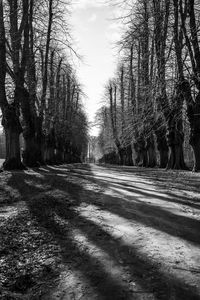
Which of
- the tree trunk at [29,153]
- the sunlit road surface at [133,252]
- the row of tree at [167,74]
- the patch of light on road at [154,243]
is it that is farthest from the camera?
the tree trunk at [29,153]

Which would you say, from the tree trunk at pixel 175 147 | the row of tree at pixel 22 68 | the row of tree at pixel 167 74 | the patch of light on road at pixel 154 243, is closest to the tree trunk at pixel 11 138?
the row of tree at pixel 22 68

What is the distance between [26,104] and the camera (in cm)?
1803

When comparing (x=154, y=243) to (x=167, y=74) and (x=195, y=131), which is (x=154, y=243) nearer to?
(x=167, y=74)

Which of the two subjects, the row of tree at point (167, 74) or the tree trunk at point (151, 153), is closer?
the row of tree at point (167, 74)

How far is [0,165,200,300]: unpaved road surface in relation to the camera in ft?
9.54

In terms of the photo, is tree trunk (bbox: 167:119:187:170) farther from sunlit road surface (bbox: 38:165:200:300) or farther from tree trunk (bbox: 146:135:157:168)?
sunlit road surface (bbox: 38:165:200:300)

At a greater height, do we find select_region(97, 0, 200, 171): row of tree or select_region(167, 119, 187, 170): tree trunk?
select_region(97, 0, 200, 171): row of tree

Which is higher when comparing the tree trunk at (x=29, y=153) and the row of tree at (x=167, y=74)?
the row of tree at (x=167, y=74)

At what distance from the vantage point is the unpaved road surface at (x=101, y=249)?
9.54ft

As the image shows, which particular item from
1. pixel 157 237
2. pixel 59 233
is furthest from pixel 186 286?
pixel 59 233

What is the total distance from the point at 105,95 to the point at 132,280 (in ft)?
163

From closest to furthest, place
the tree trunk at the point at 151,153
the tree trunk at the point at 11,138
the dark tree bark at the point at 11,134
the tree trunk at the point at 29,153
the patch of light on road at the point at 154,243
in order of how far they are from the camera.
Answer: the patch of light on road at the point at 154,243 < the dark tree bark at the point at 11,134 < the tree trunk at the point at 11,138 < the tree trunk at the point at 29,153 < the tree trunk at the point at 151,153

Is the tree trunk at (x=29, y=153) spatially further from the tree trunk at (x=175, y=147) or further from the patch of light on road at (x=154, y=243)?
the patch of light on road at (x=154, y=243)

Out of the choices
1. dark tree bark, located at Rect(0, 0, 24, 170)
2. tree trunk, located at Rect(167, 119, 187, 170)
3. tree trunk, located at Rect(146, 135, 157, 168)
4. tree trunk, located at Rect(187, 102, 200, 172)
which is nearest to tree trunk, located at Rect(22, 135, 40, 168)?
dark tree bark, located at Rect(0, 0, 24, 170)
